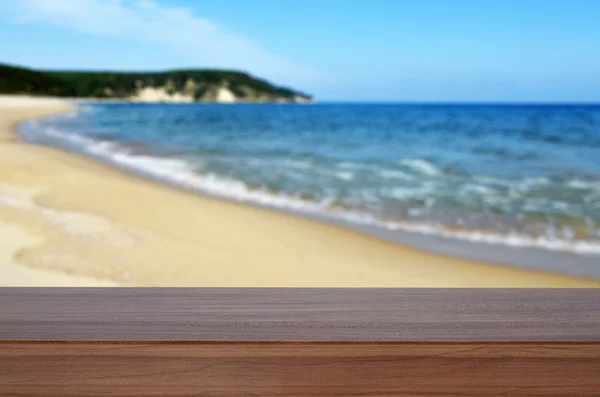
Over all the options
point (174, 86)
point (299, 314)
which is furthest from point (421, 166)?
point (174, 86)

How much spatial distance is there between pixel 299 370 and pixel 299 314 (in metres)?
0.10

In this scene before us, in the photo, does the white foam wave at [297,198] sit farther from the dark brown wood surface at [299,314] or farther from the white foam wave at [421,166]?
the dark brown wood surface at [299,314]

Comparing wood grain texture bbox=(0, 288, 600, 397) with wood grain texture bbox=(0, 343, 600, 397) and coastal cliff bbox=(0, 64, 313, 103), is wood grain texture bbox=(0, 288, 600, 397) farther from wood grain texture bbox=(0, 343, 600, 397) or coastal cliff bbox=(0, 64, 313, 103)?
coastal cliff bbox=(0, 64, 313, 103)

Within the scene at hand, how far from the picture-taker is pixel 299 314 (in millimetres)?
772

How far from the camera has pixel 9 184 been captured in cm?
455

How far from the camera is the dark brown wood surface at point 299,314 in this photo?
0.71m

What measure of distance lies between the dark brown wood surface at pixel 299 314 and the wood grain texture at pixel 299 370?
0.02m

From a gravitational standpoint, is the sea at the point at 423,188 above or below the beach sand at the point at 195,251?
above

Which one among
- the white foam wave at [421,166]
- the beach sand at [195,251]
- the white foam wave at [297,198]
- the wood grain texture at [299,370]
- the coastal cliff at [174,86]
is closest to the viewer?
the wood grain texture at [299,370]

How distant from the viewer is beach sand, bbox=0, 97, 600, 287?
2.46 m

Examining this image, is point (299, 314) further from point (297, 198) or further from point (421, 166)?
point (421, 166)

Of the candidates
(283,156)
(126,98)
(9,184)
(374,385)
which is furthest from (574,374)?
(126,98)

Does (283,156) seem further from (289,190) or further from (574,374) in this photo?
(574,374)

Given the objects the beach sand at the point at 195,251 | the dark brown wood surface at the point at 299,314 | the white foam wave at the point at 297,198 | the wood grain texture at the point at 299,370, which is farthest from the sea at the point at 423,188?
the wood grain texture at the point at 299,370
